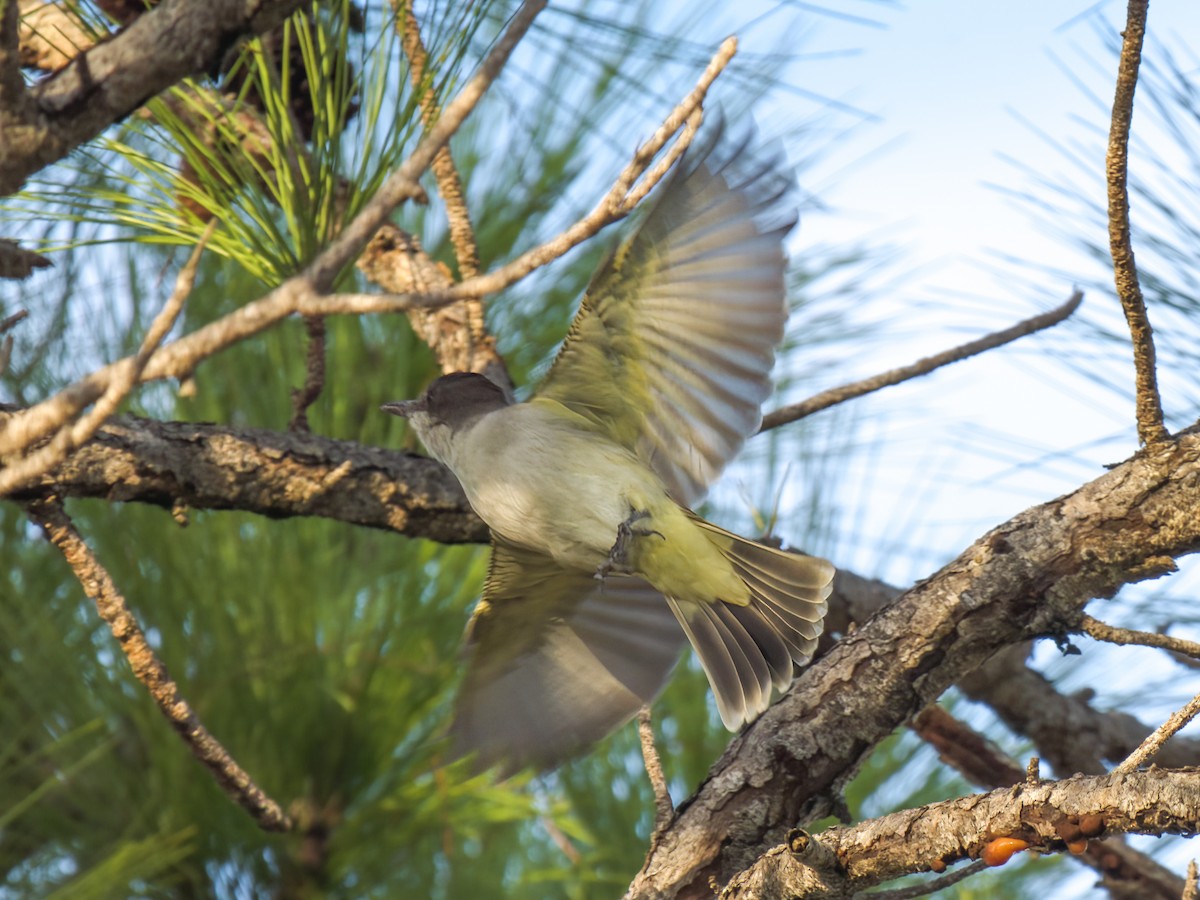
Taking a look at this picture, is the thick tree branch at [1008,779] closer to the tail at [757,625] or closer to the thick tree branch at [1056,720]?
the thick tree branch at [1056,720]

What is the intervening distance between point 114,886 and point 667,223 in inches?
64.3

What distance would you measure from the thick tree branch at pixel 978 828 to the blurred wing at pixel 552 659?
929mm

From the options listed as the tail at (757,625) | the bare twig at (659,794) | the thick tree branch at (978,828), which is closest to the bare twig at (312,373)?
the tail at (757,625)

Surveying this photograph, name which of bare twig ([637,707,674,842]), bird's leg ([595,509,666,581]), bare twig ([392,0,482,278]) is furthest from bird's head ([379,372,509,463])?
bare twig ([637,707,674,842])

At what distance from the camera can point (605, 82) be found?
277 centimetres

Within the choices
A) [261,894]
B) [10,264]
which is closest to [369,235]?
[10,264]

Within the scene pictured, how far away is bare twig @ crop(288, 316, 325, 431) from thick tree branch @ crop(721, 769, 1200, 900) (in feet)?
3.64

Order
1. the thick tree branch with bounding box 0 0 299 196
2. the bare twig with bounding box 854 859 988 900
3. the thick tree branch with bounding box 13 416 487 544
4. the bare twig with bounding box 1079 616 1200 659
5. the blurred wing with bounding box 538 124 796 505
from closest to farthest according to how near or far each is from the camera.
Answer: the thick tree branch with bounding box 0 0 299 196, the bare twig with bounding box 854 859 988 900, the bare twig with bounding box 1079 616 1200 659, the thick tree branch with bounding box 13 416 487 544, the blurred wing with bounding box 538 124 796 505

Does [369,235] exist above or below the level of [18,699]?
below

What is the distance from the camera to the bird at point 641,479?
2.17 meters

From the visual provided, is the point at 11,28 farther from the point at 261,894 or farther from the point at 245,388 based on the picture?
the point at 261,894

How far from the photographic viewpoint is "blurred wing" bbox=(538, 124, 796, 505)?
2.09m

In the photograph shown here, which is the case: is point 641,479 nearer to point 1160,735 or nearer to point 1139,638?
point 1139,638

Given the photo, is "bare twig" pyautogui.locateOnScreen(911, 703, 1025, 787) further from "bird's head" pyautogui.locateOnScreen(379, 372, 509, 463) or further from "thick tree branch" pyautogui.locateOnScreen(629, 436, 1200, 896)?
"bird's head" pyautogui.locateOnScreen(379, 372, 509, 463)
